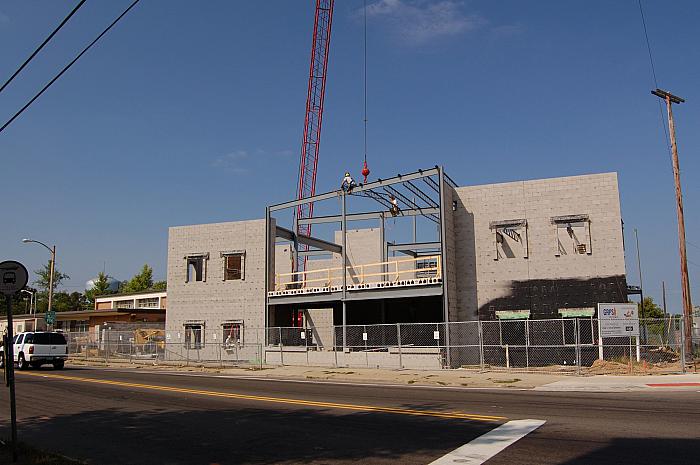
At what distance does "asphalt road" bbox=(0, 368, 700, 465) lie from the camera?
9453 millimetres

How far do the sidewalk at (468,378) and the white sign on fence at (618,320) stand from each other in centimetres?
271

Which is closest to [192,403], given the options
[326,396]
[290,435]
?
[326,396]

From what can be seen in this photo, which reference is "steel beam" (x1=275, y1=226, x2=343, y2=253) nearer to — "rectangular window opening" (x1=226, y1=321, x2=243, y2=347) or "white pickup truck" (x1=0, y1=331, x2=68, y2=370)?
"rectangular window opening" (x1=226, y1=321, x2=243, y2=347)

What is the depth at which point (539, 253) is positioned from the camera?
30859mm

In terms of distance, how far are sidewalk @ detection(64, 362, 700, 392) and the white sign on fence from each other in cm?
271

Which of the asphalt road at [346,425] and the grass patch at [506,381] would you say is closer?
the asphalt road at [346,425]

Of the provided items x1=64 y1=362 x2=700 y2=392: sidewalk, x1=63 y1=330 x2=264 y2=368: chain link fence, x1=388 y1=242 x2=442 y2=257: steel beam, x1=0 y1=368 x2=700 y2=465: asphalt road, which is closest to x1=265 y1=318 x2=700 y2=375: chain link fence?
x1=64 y1=362 x2=700 y2=392: sidewalk

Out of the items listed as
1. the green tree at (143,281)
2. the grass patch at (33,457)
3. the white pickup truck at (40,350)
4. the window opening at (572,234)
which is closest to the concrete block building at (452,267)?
the window opening at (572,234)

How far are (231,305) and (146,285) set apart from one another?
237 ft

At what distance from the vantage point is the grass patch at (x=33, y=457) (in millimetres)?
9070

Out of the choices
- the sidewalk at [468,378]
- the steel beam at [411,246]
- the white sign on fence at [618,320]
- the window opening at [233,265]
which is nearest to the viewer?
Answer: the sidewalk at [468,378]

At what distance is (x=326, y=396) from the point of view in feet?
58.9

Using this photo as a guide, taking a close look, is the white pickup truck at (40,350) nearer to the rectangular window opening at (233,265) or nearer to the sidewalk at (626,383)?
the rectangular window opening at (233,265)

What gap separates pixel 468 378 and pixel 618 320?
664 cm
